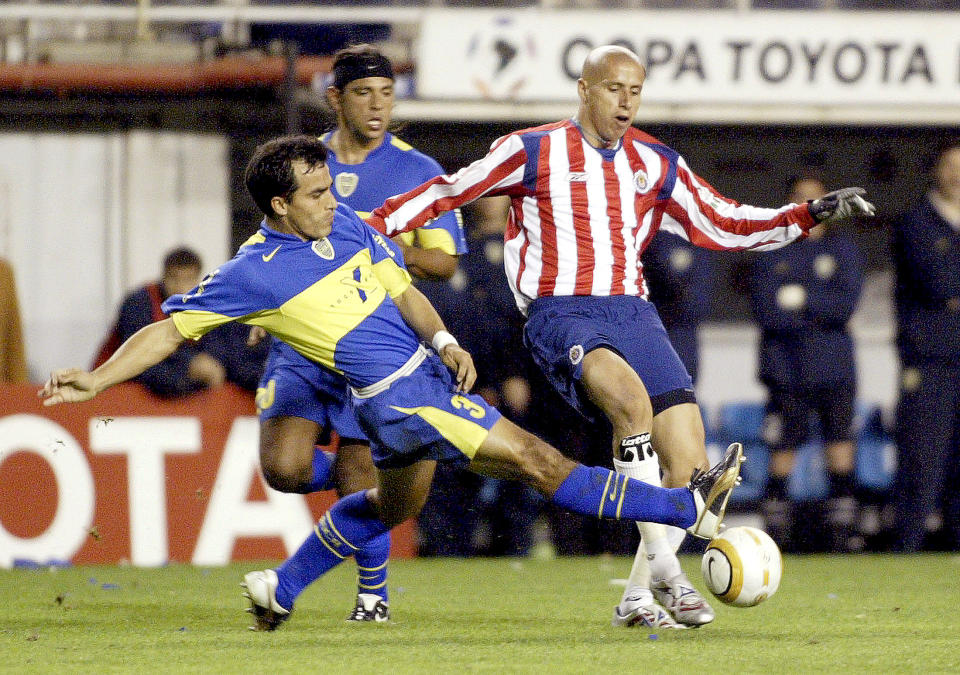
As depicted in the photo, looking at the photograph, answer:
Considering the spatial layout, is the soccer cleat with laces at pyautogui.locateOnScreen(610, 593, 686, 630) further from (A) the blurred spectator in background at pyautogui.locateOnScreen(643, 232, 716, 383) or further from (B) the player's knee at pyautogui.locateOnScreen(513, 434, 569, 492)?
(A) the blurred spectator in background at pyautogui.locateOnScreen(643, 232, 716, 383)

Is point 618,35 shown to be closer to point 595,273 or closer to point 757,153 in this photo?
point 757,153

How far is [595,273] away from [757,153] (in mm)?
5236

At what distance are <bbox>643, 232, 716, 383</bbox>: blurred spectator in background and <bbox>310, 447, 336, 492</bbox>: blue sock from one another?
111 inches

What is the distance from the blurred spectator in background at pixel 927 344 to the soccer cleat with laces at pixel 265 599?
4573 mm

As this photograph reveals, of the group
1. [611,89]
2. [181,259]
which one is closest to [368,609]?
[611,89]

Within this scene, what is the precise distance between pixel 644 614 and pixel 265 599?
1245mm

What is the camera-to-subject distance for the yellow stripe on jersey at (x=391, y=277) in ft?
17.8

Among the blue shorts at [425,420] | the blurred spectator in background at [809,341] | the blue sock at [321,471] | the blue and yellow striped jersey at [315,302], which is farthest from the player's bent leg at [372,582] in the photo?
the blurred spectator in background at [809,341]

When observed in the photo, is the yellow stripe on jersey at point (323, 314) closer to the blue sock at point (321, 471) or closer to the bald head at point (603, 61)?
the blue sock at point (321, 471)

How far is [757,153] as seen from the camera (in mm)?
10914

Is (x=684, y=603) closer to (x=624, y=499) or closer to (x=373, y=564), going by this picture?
(x=624, y=499)

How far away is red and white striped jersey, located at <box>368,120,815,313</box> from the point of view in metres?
5.96

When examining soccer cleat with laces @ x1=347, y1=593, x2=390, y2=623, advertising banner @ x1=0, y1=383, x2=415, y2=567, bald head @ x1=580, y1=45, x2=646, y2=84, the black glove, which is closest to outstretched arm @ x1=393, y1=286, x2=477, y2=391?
soccer cleat with laces @ x1=347, y1=593, x2=390, y2=623

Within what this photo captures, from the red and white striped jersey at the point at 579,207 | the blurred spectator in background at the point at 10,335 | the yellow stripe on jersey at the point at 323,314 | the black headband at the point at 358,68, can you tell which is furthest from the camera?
the blurred spectator in background at the point at 10,335
